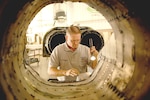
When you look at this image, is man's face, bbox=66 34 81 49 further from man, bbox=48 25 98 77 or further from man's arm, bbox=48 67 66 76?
man's arm, bbox=48 67 66 76

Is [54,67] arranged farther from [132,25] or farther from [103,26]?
[132,25]

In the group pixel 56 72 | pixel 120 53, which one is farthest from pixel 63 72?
pixel 120 53

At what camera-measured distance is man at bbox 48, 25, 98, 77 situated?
348 centimetres

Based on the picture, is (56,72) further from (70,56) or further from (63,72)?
(70,56)

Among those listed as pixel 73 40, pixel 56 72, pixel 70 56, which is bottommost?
pixel 56 72

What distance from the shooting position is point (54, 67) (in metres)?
3.55

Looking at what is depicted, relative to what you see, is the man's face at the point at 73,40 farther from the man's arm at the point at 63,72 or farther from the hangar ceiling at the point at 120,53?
the hangar ceiling at the point at 120,53

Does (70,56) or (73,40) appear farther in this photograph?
(70,56)

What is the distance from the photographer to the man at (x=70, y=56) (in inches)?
137

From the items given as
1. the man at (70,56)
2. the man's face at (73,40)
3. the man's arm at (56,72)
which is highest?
the man's face at (73,40)

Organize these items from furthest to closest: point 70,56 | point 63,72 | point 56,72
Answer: point 70,56 → point 56,72 → point 63,72

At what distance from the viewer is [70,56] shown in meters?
3.59

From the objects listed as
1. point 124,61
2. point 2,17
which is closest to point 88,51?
point 124,61

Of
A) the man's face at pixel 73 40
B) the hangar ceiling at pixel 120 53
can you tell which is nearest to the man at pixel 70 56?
the man's face at pixel 73 40
